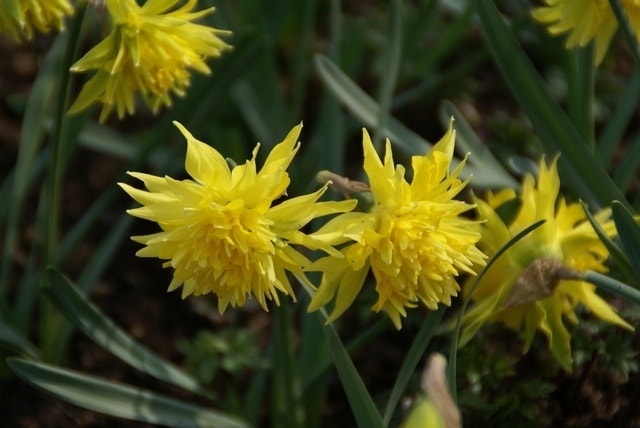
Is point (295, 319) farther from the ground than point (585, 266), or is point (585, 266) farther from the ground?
point (585, 266)

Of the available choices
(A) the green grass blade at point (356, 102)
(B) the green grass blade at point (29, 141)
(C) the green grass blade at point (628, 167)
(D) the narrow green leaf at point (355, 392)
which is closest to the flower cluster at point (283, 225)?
(D) the narrow green leaf at point (355, 392)

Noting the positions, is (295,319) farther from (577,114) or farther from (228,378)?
(577,114)

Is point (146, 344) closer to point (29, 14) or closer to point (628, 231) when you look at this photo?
point (29, 14)

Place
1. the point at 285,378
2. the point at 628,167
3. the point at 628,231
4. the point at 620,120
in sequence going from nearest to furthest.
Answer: the point at 628,231 → the point at 285,378 → the point at 628,167 → the point at 620,120

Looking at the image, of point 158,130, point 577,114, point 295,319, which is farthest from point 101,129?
point 577,114

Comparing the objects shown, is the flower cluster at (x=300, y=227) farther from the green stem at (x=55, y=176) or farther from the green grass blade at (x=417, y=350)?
the green stem at (x=55, y=176)

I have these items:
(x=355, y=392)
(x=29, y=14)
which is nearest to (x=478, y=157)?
(x=355, y=392)

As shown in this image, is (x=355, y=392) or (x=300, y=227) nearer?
(x=300, y=227)
